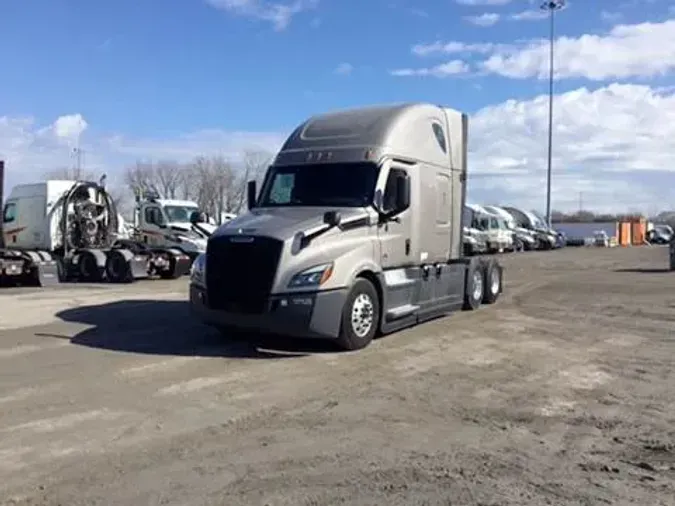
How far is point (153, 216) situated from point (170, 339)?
57.6 feet

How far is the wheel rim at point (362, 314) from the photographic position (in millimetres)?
10820

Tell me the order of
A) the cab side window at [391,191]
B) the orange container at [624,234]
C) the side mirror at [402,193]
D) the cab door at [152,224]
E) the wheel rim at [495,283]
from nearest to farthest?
the cab side window at [391,191]
the side mirror at [402,193]
the wheel rim at [495,283]
the cab door at [152,224]
the orange container at [624,234]

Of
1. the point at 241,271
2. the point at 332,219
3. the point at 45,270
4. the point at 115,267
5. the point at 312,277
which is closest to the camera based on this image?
the point at 312,277

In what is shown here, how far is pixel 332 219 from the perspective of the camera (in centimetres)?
1079

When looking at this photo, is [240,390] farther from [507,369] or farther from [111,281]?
[111,281]

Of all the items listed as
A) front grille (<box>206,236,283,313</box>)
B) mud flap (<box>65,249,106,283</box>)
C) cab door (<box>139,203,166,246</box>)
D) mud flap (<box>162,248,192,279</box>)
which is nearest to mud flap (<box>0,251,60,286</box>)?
mud flap (<box>65,249,106,283</box>)

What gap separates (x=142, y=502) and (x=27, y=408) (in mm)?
2993

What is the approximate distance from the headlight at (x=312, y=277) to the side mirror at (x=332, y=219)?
660mm

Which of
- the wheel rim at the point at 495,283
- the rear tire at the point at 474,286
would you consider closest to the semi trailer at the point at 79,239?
the wheel rim at the point at 495,283

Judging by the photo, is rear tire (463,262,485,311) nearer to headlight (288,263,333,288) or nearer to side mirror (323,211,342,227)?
side mirror (323,211,342,227)

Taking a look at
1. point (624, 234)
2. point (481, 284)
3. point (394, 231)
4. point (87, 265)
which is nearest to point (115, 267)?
point (87, 265)

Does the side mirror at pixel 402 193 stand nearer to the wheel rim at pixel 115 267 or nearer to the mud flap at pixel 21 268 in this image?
the mud flap at pixel 21 268

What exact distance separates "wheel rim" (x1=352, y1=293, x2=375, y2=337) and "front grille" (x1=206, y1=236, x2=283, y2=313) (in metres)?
1.28

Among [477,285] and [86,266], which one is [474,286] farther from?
[86,266]
